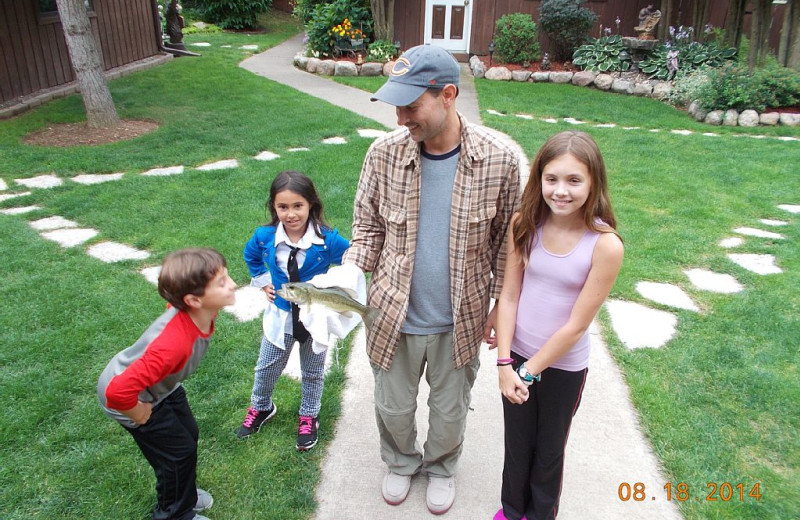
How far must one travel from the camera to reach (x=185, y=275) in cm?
200

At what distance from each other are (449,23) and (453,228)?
1455cm

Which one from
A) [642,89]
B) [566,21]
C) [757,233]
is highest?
[566,21]

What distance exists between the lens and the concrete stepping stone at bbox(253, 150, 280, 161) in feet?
23.9

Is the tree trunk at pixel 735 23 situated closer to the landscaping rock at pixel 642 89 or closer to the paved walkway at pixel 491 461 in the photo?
the landscaping rock at pixel 642 89

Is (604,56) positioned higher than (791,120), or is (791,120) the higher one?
(604,56)

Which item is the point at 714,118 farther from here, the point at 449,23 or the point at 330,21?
Answer: the point at 330,21

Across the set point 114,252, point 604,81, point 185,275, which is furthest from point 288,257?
point 604,81

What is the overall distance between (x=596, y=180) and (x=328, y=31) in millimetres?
13205

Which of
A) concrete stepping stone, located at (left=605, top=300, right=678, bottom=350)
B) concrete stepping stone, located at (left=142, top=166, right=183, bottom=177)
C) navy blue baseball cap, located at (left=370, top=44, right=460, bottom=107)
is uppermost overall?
navy blue baseball cap, located at (left=370, top=44, right=460, bottom=107)

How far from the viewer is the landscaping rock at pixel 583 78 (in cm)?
1270

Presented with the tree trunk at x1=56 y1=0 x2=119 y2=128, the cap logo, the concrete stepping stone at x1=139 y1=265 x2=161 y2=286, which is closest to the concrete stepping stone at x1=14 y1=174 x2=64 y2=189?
the tree trunk at x1=56 y1=0 x2=119 y2=128

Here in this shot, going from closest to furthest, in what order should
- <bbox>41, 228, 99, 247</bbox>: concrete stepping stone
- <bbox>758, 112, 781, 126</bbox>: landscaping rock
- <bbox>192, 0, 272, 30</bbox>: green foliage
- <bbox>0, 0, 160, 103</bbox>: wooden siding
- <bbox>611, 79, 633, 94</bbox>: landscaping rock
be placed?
<bbox>41, 228, 99, 247</bbox>: concrete stepping stone < <bbox>0, 0, 160, 103</bbox>: wooden siding < <bbox>758, 112, 781, 126</bbox>: landscaping rock < <bbox>611, 79, 633, 94</bbox>: landscaping rock < <bbox>192, 0, 272, 30</bbox>: green foliage

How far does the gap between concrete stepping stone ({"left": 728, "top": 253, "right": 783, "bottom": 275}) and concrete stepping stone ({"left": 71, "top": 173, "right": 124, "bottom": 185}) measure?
6.47 meters
